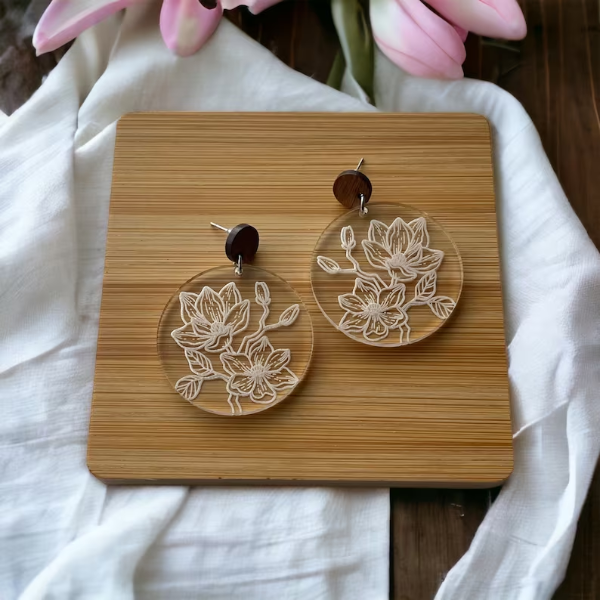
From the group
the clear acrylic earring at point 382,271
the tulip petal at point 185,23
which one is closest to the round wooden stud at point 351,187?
the clear acrylic earring at point 382,271

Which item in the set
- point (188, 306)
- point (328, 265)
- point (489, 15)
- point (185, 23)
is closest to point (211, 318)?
point (188, 306)

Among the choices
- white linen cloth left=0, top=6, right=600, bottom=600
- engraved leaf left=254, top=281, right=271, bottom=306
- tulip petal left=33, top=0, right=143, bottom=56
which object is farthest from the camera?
tulip petal left=33, top=0, right=143, bottom=56

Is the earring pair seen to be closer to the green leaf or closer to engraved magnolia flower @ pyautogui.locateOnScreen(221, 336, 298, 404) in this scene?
engraved magnolia flower @ pyautogui.locateOnScreen(221, 336, 298, 404)

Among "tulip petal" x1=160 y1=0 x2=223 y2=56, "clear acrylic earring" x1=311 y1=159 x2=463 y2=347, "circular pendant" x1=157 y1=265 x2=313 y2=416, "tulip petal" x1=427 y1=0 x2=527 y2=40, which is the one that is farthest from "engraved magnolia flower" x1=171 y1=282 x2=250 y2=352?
"tulip petal" x1=427 y1=0 x2=527 y2=40

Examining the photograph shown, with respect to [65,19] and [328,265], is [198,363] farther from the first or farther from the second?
[65,19]

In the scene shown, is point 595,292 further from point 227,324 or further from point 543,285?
point 227,324

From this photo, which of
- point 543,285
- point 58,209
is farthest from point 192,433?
point 543,285

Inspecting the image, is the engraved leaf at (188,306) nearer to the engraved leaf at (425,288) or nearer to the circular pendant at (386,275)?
the circular pendant at (386,275)

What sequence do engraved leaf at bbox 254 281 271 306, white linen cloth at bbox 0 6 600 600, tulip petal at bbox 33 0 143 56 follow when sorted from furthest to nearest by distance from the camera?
tulip petal at bbox 33 0 143 56 → engraved leaf at bbox 254 281 271 306 → white linen cloth at bbox 0 6 600 600
